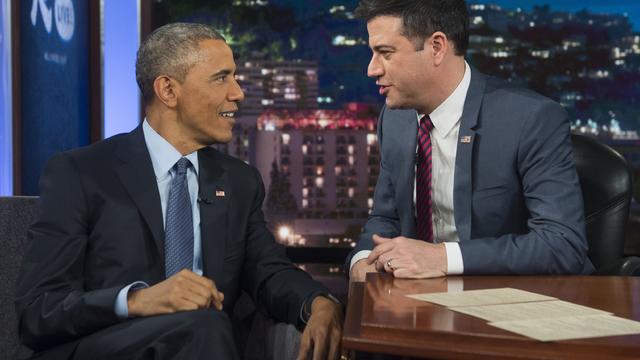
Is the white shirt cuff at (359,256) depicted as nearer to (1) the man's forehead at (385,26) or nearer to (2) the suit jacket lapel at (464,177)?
(2) the suit jacket lapel at (464,177)

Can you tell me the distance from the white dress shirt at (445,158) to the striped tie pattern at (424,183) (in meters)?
0.01

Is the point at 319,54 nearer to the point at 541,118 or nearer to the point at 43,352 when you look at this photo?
the point at 541,118

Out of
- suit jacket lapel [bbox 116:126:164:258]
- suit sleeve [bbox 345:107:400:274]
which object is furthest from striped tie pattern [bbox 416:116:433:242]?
suit jacket lapel [bbox 116:126:164:258]

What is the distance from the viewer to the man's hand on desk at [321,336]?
5.98 feet

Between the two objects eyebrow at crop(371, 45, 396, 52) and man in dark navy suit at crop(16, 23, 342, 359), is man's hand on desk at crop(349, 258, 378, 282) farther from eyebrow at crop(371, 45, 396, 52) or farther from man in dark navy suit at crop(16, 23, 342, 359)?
eyebrow at crop(371, 45, 396, 52)

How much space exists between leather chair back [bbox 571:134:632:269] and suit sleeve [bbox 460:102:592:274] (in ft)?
0.70

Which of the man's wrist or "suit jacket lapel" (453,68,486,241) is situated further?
"suit jacket lapel" (453,68,486,241)

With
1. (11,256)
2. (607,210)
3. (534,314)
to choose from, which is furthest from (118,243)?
(607,210)

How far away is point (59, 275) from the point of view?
6.07 feet

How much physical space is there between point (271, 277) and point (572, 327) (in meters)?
0.97

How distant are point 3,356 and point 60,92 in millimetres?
1679

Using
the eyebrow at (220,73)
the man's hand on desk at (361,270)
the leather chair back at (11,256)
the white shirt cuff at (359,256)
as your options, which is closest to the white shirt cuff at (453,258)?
the man's hand on desk at (361,270)

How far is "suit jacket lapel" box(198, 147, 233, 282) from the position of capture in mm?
2086

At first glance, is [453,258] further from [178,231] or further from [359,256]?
[178,231]
